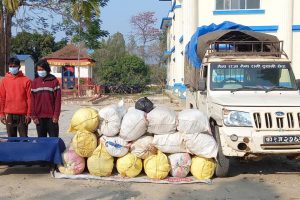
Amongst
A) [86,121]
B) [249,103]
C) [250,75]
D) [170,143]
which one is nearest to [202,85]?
[250,75]

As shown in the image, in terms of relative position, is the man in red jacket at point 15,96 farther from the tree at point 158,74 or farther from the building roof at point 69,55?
the tree at point 158,74

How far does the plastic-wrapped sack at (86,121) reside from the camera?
7125 millimetres

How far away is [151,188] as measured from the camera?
255 inches

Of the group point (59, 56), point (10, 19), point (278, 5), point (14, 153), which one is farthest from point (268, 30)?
point (59, 56)

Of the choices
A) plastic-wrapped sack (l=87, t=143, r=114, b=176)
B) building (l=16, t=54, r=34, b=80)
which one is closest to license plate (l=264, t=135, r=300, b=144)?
plastic-wrapped sack (l=87, t=143, r=114, b=176)

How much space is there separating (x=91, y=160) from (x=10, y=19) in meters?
13.0

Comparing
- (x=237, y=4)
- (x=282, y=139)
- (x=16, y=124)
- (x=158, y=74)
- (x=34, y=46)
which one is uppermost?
(x=237, y=4)

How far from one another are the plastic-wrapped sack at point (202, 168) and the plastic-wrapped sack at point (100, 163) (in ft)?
4.26

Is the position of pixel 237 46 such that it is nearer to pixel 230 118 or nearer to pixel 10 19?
pixel 230 118

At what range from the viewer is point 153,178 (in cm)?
687

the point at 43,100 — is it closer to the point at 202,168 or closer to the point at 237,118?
the point at 202,168

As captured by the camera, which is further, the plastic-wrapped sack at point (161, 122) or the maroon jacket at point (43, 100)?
the maroon jacket at point (43, 100)

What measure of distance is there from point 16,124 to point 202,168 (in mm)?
3302

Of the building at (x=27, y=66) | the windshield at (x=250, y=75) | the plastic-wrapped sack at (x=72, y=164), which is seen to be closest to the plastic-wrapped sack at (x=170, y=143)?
the plastic-wrapped sack at (x=72, y=164)
